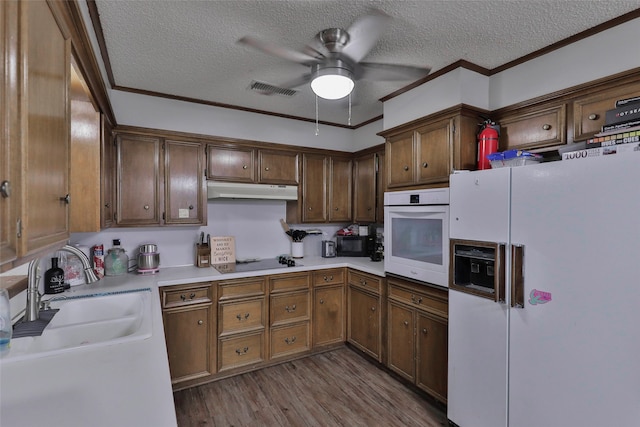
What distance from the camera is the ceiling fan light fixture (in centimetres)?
178

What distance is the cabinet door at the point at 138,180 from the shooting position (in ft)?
8.89

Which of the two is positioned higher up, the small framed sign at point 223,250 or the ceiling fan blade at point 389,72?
the ceiling fan blade at point 389,72

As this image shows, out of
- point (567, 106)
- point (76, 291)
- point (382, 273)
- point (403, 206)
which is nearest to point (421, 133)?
point (403, 206)

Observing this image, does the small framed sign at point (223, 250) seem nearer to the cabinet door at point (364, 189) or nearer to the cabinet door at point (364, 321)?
the cabinet door at point (364, 321)

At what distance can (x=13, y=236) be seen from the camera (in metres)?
0.71

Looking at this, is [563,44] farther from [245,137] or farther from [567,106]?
[245,137]

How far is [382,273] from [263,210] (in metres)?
1.55

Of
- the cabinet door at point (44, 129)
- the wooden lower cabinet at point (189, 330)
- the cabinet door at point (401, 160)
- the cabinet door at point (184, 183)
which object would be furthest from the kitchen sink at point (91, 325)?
the cabinet door at point (401, 160)

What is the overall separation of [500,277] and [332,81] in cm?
146

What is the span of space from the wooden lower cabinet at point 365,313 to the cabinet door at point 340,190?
0.76m

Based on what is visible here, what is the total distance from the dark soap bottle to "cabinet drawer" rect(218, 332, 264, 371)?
4.14 ft

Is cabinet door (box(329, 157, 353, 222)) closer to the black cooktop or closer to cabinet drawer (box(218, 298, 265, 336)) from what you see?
the black cooktop

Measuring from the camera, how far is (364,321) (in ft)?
10.3

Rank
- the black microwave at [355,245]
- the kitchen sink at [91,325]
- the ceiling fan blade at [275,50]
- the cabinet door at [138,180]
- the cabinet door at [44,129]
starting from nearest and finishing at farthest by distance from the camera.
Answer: the cabinet door at [44,129] < the kitchen sink at [91,325] < the ceiling fan blade at [275,50] < the cabinet door at [138,180] < the black microwave at [355,245]
